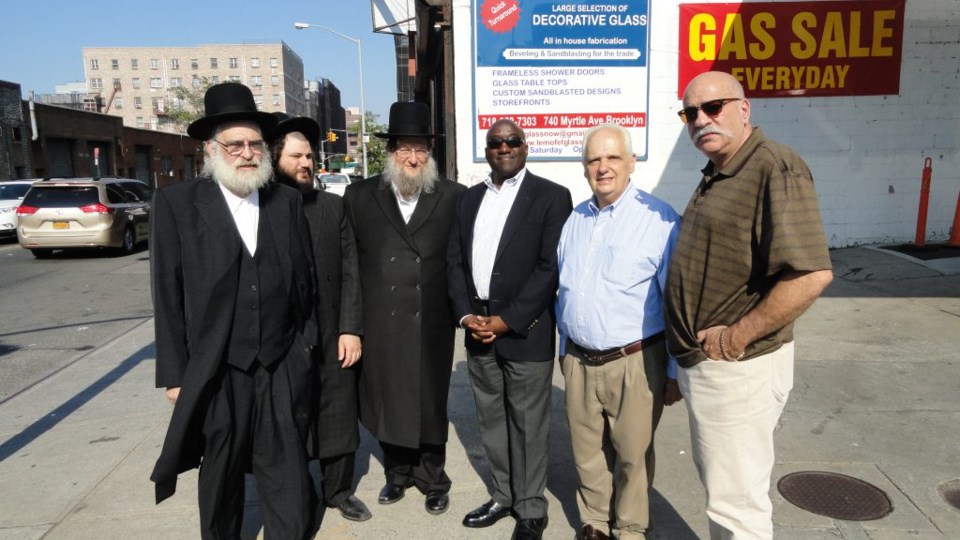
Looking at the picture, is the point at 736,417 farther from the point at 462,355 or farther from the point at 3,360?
the point at 3,360

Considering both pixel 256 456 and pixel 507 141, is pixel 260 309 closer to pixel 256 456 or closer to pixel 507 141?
pixel 256 456

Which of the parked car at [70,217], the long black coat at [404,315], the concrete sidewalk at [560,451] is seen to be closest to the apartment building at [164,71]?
the parked car at [70,217]

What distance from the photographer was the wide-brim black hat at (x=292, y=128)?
11.1 ft

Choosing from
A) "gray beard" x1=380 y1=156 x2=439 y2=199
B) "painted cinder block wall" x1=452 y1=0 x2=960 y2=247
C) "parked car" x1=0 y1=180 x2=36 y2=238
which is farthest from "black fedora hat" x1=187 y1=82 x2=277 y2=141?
"parked car" x1=0 y1=180 x2=36 y2=238

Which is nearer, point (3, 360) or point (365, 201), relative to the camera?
point (365, 201)

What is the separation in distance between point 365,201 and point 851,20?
8.75 m

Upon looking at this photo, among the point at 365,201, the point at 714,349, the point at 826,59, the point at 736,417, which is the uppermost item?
the point at 826,59

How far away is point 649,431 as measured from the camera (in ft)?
9.18

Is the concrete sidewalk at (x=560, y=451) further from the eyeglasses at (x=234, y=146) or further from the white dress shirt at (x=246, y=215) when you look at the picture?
the eyeglasses at (x=234, y=146)

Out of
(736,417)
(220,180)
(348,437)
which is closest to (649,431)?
(736,417)

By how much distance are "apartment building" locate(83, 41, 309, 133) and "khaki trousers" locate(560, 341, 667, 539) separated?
11223 centimetres

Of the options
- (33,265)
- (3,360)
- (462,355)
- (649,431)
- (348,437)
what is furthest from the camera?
(33,265)

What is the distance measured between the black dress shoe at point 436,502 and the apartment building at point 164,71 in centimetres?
11164

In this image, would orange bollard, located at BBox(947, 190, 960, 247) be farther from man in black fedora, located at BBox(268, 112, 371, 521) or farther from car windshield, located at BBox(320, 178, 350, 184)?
car windshield, located at BBox(320, 178, 350, 184)
